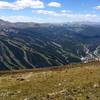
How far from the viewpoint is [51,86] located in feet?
81.7

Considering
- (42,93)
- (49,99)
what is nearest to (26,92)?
(42,93)

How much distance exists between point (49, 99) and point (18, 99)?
2.67 meters

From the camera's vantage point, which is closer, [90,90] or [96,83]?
[90,90]

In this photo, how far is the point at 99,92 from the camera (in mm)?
20344

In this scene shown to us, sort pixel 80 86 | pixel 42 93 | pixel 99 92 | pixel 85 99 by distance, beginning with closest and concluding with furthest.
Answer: pixel 85 99
pixel 99 92
pixel 42 93
pixel 80 86

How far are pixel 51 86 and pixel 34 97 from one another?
15.0ft

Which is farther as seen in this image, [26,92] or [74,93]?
[26,92]

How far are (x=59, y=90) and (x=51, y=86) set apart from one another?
7.97 ft

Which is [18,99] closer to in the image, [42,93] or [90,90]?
[42,93]

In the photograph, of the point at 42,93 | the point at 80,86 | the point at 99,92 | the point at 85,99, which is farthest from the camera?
the point at 80,86

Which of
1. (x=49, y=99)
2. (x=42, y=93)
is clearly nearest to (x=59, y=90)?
(x=42, y=93)

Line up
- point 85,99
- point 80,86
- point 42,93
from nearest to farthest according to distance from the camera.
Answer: point 85,99, point 42,93, point 80,86

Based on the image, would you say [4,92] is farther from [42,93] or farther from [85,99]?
[85,99]

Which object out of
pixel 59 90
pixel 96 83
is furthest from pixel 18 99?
pixel 96 83
